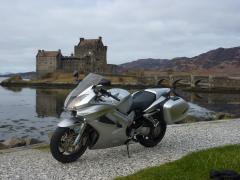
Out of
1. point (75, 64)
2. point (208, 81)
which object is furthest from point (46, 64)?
point (208, 81)

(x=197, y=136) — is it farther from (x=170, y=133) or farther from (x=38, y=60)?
(x=38, y=60)

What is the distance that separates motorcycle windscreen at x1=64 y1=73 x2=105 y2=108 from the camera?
7.18 meters

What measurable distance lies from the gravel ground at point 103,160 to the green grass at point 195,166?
1.83 feet

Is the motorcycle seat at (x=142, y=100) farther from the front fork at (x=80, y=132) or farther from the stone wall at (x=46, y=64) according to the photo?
the stone wall at (x=46, y=64)

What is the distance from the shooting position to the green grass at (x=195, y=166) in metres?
6.12

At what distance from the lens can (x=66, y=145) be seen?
7.12 m

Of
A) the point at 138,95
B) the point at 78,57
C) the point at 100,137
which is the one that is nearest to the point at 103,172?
the point at 100,137

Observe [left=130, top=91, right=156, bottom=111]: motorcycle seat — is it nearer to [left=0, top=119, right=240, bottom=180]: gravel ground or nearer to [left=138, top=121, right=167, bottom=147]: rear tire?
[left=138, top=121, right=167, bottom=147]: rear tire

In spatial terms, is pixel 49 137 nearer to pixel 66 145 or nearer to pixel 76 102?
pixel 66 145

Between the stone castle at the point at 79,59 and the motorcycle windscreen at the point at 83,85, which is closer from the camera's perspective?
the motorcycle windscreen at the point at 83,85

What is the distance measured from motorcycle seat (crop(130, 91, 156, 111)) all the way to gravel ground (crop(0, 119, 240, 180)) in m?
0.94

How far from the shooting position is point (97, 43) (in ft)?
388

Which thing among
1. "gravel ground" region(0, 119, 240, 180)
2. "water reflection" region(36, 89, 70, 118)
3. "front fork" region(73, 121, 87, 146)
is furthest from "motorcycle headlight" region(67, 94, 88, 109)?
"water reflection" region(36, 89, 70, 118)

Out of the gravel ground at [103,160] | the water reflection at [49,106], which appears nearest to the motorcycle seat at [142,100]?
the gravel ground at [103,160]
